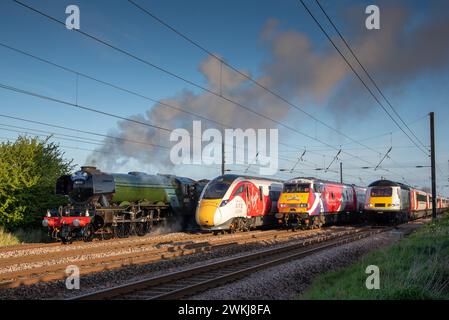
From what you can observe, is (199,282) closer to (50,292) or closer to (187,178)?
(50,292)

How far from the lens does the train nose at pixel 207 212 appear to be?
22.5m

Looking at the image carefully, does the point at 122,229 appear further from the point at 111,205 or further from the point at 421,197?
the point at 421,197

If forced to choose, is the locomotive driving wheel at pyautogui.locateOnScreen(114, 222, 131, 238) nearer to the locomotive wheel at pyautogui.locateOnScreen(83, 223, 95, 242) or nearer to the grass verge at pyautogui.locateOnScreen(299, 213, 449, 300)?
the locomotive wheel at pyautogui.locateOnScreen(83, 223, 95, 242)

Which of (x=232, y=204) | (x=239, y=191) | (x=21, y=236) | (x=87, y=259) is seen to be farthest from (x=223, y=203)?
(x=21, y=236)

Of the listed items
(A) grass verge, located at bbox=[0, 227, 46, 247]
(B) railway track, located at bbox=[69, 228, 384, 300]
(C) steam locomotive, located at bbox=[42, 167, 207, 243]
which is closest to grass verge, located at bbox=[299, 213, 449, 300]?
(B) railway track, located at bbox=[69, 228, 384, 300]

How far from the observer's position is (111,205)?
21766mm

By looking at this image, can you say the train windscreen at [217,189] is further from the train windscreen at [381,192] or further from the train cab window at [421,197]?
the train cab window at [421,197]

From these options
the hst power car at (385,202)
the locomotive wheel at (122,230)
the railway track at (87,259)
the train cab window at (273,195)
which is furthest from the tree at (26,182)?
the hst power car at (385,202)

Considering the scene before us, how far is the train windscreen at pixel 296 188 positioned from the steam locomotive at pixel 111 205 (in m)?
6.51

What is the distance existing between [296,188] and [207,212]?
640 cm

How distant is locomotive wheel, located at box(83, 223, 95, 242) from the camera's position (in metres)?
20.0

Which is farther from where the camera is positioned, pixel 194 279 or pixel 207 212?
pixel 207 212

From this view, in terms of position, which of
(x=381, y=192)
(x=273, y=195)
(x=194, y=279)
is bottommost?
(x=194, y=279)
